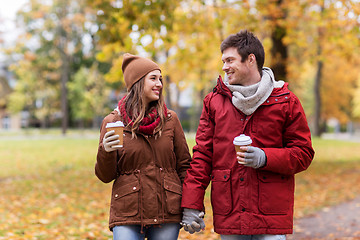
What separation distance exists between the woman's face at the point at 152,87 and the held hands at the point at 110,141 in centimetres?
49

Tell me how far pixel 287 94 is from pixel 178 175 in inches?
39.8

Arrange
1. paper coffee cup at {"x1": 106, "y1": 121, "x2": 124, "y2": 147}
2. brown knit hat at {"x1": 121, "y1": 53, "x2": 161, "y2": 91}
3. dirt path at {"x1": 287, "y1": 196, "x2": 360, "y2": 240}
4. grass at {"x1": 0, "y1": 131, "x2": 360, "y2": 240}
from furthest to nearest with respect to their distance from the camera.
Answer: dirt path at {"x1": 287, "y1": 196, "x2": 360, "y2": 240}, grass at {"x1": 0, "y1": 131, "x2": 360, "y2": 240}, brown knit hat at {"x1": 121, "y1": 53, "x2": 161, "y2": 91}, paper coffee cup at {"x1": 106, "y1": 121, "x2": 124, "y2": 147}

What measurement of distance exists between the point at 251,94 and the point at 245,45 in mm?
345

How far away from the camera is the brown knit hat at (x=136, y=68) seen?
10.3 feet

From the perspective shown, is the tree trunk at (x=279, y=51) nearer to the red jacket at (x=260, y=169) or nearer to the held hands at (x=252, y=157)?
the red jacket at (x=260, y=169)

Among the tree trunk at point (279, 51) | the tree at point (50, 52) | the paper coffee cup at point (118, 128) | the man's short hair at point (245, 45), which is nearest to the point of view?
the paper coffee cup at point (118, 128)

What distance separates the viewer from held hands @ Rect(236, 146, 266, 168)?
2701 mm

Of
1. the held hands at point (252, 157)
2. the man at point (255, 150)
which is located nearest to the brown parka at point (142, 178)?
the man at point (255, 150)

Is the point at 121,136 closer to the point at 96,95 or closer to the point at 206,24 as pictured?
the point at 206,24

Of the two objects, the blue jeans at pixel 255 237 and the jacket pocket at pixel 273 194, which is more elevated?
the jacket pocket at pixel 273 194

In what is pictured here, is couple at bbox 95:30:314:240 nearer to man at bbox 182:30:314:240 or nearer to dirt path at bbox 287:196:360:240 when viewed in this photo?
man at bbox 182:30:314:240

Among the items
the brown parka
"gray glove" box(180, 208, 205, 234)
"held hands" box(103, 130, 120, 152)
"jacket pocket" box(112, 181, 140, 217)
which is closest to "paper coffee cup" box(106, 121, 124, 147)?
"held hands" box(103, 130, 120, 152)

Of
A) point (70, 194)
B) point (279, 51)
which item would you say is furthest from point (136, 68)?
point (279, 51)

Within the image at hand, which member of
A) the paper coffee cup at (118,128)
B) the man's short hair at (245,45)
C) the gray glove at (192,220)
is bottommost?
the gray glove at (192,220)
